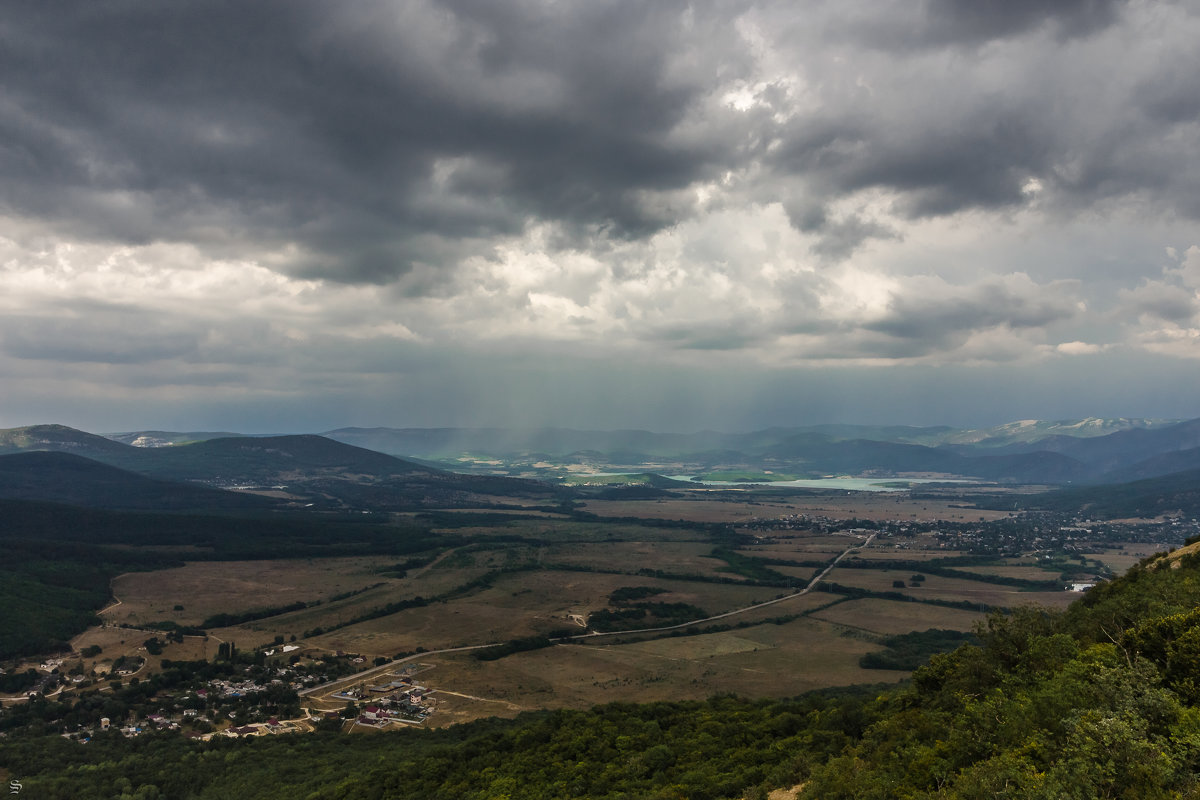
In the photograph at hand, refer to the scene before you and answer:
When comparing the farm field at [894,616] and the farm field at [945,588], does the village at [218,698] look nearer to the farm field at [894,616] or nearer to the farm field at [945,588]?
the farm field at [894,616]

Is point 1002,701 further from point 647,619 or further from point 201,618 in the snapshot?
point 201,618

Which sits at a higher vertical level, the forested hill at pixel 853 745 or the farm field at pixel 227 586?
the forested hill at pixel 853 745

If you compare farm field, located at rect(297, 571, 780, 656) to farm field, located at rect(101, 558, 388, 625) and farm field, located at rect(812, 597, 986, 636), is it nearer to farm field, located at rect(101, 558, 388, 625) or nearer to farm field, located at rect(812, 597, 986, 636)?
farm field, located at rect(812, 597, 986, 636)

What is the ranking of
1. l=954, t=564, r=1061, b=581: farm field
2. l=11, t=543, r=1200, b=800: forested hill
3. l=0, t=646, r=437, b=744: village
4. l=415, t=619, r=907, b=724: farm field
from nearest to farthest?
1. l=11, t=543, r=1200, b=800: forested hill
2. l=0, t=646, r=437, b=744: village
3. l=415, t=619, r=907, b=724: farm field
4. l=954, t=564, r=1061, b=581: farm field

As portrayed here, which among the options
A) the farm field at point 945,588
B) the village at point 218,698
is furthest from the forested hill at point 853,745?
the farm field at point 945,588

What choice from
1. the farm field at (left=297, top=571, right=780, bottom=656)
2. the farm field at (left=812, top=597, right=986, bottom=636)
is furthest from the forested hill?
the farm field at (left=812, top=597, right=986, bottom=636)

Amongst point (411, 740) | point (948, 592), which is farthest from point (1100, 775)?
point (948, 592)

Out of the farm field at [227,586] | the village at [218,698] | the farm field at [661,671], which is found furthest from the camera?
the farm field at [227,586]

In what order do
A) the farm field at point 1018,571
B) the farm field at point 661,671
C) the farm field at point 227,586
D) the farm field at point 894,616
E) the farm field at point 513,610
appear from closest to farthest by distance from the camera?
the farm field at point 661,671 < the farm field at point 513,610 < the farm field at point 894,616 < the farm field at point 227,586 < the farm field at point 1018,571
